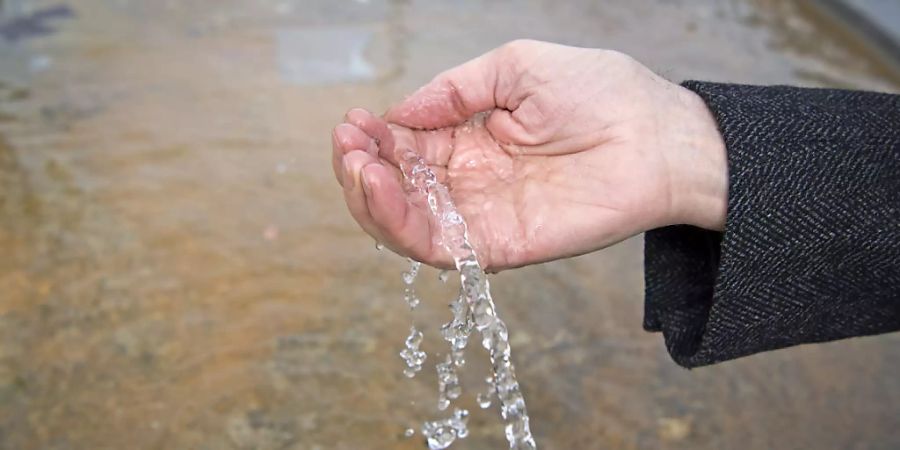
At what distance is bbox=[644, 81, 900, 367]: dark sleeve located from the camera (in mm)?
1473

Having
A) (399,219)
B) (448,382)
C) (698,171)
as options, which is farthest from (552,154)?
(448,382)

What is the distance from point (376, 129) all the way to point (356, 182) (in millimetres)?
218

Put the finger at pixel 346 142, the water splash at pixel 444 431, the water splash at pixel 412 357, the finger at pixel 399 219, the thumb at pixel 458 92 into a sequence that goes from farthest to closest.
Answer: the water splash at pixel 412 357
the water splash at pixel 444 431
the thumb at pixel 458 92
the finger at pixel 346 142
the finger at pixel 399 219

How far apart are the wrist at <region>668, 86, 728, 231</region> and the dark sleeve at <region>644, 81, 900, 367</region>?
0.15ft

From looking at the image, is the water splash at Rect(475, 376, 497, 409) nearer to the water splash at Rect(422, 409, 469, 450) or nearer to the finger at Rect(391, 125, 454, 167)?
the water splash at Rect(422, 409, 469, 450)

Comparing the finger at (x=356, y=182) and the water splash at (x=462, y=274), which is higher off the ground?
the finger at (x=356, y=182)

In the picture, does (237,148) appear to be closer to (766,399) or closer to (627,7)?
(766,399)

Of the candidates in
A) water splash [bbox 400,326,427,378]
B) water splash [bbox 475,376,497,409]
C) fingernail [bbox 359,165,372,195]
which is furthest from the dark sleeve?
water splash [bbox 400,326,427,378]

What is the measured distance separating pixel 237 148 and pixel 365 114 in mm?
1842

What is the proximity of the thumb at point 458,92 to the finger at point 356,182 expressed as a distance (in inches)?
11.6

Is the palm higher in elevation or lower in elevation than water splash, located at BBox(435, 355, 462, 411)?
higher

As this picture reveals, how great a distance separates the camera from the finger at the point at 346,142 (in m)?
1.49

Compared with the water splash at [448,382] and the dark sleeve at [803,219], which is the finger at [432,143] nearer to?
the dark sleeve at [803,219]

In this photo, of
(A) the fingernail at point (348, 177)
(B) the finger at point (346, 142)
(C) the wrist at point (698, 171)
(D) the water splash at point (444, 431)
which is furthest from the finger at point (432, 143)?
(D) the water splash at point (444, 431)
